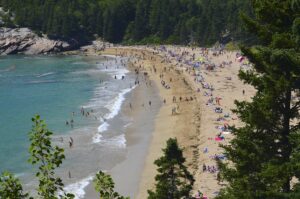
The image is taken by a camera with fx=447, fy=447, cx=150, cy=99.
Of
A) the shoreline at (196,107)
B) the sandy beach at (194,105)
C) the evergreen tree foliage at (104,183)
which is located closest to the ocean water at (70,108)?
the sandy beach at (194,105)

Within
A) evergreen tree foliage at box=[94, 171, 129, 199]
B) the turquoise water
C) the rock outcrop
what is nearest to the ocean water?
the turquoise water

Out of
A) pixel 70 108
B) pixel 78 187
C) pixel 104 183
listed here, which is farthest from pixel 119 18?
pixel 104 183

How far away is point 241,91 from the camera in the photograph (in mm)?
62656

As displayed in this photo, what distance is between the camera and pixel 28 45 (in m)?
138

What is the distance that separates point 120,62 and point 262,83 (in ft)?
314

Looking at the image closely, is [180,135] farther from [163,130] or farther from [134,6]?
[134,6]

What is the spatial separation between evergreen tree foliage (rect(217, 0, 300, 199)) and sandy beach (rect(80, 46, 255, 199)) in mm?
2093

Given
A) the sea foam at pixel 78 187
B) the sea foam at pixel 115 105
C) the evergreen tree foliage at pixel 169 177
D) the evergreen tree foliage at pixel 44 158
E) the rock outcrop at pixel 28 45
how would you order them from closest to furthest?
the evergreen tree foliage at pixel 44 158
the evergreen tree foliage at pixel 169 177
the sea foam at pixel 78 187
the sea foam at pixel 115 105
the rock outcrop at pixel 28 45

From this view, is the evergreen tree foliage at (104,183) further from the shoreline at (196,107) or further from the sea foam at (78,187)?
the sea foam at (78,187)

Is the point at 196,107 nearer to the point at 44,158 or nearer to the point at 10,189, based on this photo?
Result: the point at 44,158

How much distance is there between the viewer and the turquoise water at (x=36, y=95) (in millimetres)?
44219

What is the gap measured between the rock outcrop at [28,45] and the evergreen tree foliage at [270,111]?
128 metres

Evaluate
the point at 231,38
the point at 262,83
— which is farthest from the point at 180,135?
the point at 231,38

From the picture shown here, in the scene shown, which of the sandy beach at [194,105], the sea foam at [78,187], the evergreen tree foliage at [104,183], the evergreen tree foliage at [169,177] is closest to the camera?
the evergreen tree foliage at [104,183]
